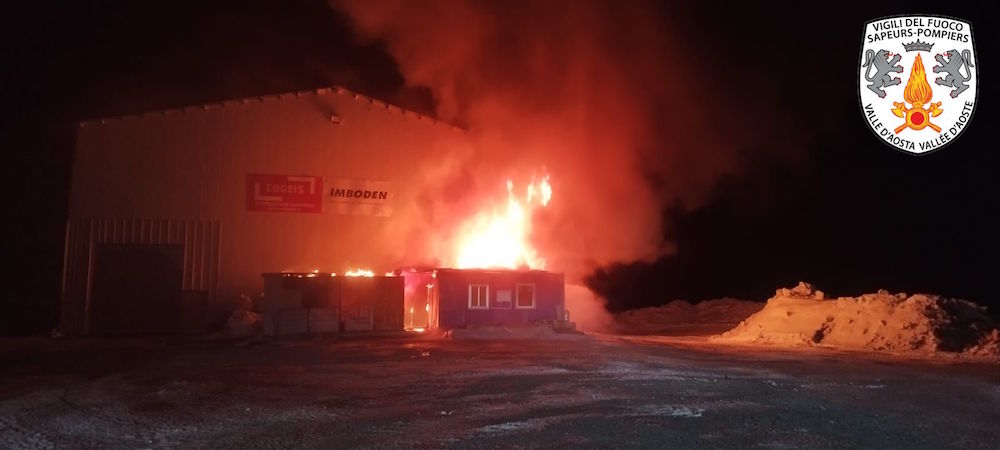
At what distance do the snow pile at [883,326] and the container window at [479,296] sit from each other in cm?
766

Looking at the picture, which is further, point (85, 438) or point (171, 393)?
point (171, 393)

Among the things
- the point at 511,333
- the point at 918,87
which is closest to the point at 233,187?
the point at 511,333

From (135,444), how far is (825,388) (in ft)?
32.6

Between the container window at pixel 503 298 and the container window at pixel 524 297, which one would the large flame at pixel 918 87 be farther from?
the container window at pixel 503 298

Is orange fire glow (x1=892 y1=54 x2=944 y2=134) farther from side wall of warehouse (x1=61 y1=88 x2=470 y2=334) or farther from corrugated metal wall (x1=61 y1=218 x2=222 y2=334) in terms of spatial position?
corrugated metal wall (x1=61 y1=218 x2=222 y2=334)

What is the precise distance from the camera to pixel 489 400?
32.3 ft

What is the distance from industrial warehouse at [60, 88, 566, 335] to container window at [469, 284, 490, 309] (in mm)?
32

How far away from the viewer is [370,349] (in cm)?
1738

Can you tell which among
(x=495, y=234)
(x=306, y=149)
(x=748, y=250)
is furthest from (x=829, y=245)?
(x=306, y=149)

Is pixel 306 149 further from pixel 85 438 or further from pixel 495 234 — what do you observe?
pixel 85 438

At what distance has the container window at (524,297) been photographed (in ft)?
76.2

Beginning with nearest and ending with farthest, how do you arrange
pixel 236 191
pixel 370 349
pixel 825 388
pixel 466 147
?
pixel 825 388 < pixel 370 349 < pixel 236 191 < pixel 466 147

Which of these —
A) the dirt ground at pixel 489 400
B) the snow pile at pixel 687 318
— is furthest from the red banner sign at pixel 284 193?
the snow pile at pixel 687 318

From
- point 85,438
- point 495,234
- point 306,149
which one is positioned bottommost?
point 85,438
